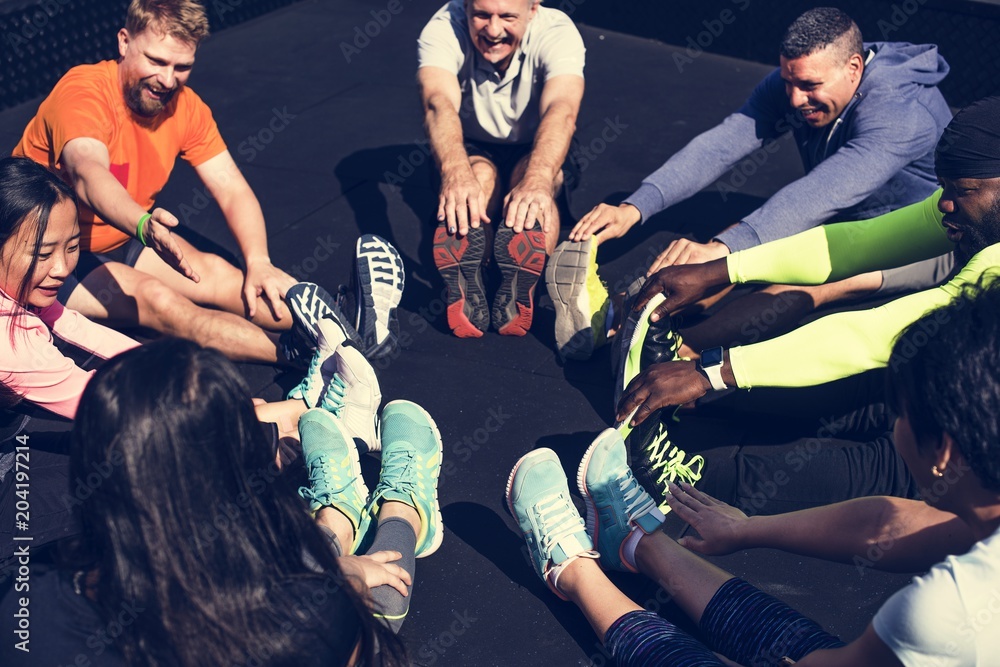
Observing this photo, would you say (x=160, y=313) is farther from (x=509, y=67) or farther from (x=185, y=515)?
(x=185, y=515)

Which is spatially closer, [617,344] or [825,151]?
[617,344]

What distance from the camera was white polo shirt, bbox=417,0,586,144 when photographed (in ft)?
10.9

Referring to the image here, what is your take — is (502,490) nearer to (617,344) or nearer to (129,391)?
(617,344)

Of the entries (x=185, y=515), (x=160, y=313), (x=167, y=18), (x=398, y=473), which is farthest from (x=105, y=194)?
(x=185, y=515)

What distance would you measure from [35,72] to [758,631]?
458 centimetres

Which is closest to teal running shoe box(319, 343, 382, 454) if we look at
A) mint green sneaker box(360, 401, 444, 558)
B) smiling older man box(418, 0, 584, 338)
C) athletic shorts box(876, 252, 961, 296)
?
mint green sneaker box(360, 401, 444, 558)

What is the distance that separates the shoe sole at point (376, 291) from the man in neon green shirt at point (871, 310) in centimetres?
84

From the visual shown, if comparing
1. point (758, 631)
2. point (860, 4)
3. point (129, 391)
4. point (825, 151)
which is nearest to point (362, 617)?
point (129, 391)

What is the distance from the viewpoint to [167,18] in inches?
108

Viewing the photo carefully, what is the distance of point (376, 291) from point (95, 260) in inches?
34.0

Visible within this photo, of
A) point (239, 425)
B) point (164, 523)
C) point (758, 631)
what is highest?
point (239, 425)

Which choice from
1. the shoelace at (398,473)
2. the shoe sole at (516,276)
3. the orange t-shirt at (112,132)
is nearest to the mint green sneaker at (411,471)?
the shoelace at (398,473)

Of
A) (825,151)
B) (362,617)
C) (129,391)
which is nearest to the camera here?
(129,391)

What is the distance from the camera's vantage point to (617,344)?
2902 millimetres
